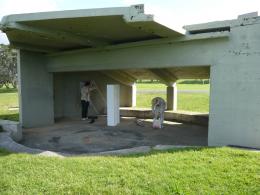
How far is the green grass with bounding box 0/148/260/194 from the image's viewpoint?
4.23m

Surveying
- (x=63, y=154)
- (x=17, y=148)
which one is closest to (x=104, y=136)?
(x=63, y=154)

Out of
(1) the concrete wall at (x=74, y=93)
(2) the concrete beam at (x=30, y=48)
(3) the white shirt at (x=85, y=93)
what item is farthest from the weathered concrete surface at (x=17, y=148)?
(3) the white shirt at (x=85, y=93)

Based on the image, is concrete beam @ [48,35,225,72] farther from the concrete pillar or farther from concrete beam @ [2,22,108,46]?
the concrete pillar

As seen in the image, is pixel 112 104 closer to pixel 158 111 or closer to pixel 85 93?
pixel 158 111

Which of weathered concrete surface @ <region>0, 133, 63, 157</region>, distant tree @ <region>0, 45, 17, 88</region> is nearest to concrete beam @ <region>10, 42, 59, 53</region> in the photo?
weathered concrete surface @ <region>0, 133, 63, 157</region>

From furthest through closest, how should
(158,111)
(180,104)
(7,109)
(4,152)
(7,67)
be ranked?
(7,67), (180,104), (7,109), (158,111), (4,152)

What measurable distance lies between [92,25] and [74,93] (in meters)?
7.08

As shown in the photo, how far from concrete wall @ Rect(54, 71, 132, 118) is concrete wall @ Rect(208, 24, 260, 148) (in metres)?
7.95

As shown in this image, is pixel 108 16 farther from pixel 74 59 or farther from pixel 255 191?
pixel 74 59

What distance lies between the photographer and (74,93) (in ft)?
44.7

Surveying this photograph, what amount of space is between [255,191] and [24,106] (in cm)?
917

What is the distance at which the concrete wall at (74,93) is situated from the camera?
1309 cm

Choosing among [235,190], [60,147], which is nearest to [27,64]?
[60,147]

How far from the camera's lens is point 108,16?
19.8 ft
